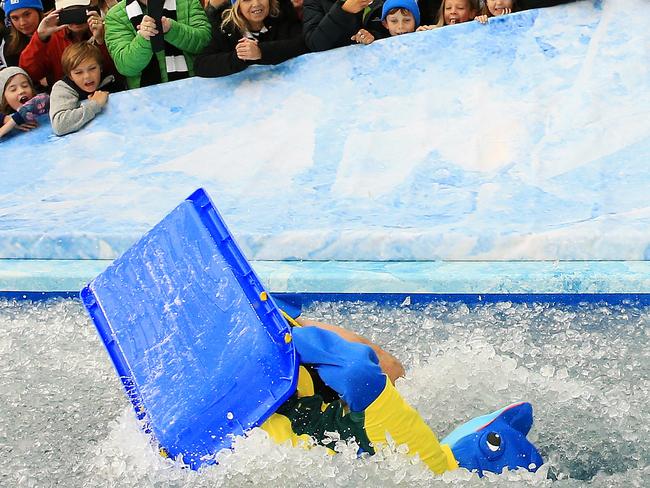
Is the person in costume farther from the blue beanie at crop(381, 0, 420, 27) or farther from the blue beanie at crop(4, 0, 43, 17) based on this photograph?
the blue beanie at crop(4, 0, 43, 17)

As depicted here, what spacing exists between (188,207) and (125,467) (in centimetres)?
55

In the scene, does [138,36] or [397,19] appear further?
[138,36]

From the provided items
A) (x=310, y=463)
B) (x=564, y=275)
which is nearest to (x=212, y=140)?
(x=564, y=275)

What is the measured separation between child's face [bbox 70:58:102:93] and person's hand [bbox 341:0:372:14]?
1.18 meters

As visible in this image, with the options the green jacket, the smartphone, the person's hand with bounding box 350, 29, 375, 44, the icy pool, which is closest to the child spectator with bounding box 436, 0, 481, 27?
the person's hand with bounding box 350, 29, 375, 44

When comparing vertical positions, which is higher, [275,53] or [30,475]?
[275,53]

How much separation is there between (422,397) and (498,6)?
192 centimetres

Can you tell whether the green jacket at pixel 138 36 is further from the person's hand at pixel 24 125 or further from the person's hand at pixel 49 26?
the person's hand at pixel 24 125

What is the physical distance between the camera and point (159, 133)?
3.85m

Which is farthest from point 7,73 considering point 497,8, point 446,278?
point 446,278

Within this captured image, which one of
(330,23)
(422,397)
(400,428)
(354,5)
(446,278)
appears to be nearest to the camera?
(400,428)

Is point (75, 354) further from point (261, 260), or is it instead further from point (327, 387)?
point (327, 387)

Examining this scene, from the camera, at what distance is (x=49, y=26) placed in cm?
423

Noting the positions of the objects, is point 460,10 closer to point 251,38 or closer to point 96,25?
point 251,38
